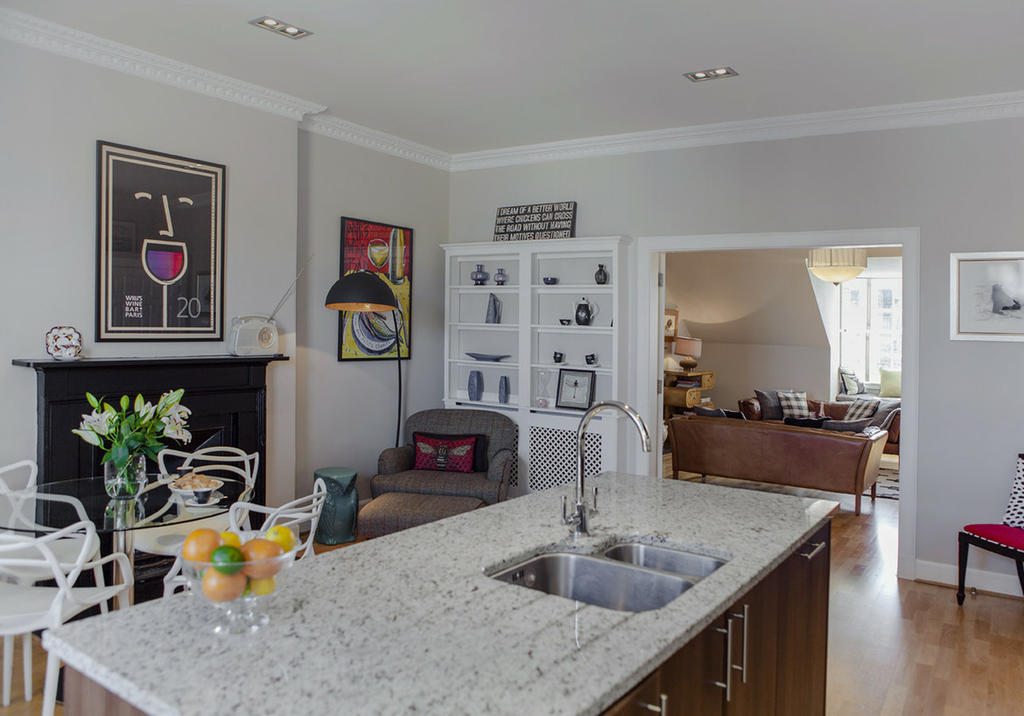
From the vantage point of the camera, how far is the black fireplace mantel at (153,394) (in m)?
3.60

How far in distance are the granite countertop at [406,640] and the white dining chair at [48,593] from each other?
1.03 meters

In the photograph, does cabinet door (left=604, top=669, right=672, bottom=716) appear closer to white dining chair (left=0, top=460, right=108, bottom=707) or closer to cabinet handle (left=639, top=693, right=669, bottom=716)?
cabinet handle (left=639, top=693, right=669, bottom=716)

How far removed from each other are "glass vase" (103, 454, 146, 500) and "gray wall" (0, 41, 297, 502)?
97 centimetres

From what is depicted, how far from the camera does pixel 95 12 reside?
134 inches

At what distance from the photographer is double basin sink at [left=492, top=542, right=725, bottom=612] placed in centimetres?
198

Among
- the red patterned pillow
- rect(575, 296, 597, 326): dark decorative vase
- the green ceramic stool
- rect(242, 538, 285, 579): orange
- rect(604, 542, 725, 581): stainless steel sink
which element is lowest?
the green ceramic stool

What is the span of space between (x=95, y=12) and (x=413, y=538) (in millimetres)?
2848

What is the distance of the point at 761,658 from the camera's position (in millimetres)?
2037

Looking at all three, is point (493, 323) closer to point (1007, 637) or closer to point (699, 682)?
point (1007, 637)

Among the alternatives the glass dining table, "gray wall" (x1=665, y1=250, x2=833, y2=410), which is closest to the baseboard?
the glass dining table

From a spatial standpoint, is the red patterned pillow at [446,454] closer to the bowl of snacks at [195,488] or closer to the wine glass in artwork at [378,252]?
the wine glass in artwork at [378,252]

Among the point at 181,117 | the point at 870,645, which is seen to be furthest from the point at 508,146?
the point at 870,645

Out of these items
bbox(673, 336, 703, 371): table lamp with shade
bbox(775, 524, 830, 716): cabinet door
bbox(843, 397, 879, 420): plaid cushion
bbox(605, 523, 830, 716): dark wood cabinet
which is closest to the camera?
bbox(605, 523, 830, 716): dark wood cabinet

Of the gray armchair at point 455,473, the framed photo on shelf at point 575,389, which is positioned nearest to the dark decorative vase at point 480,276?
the framed photo on shelf at point 575,389
